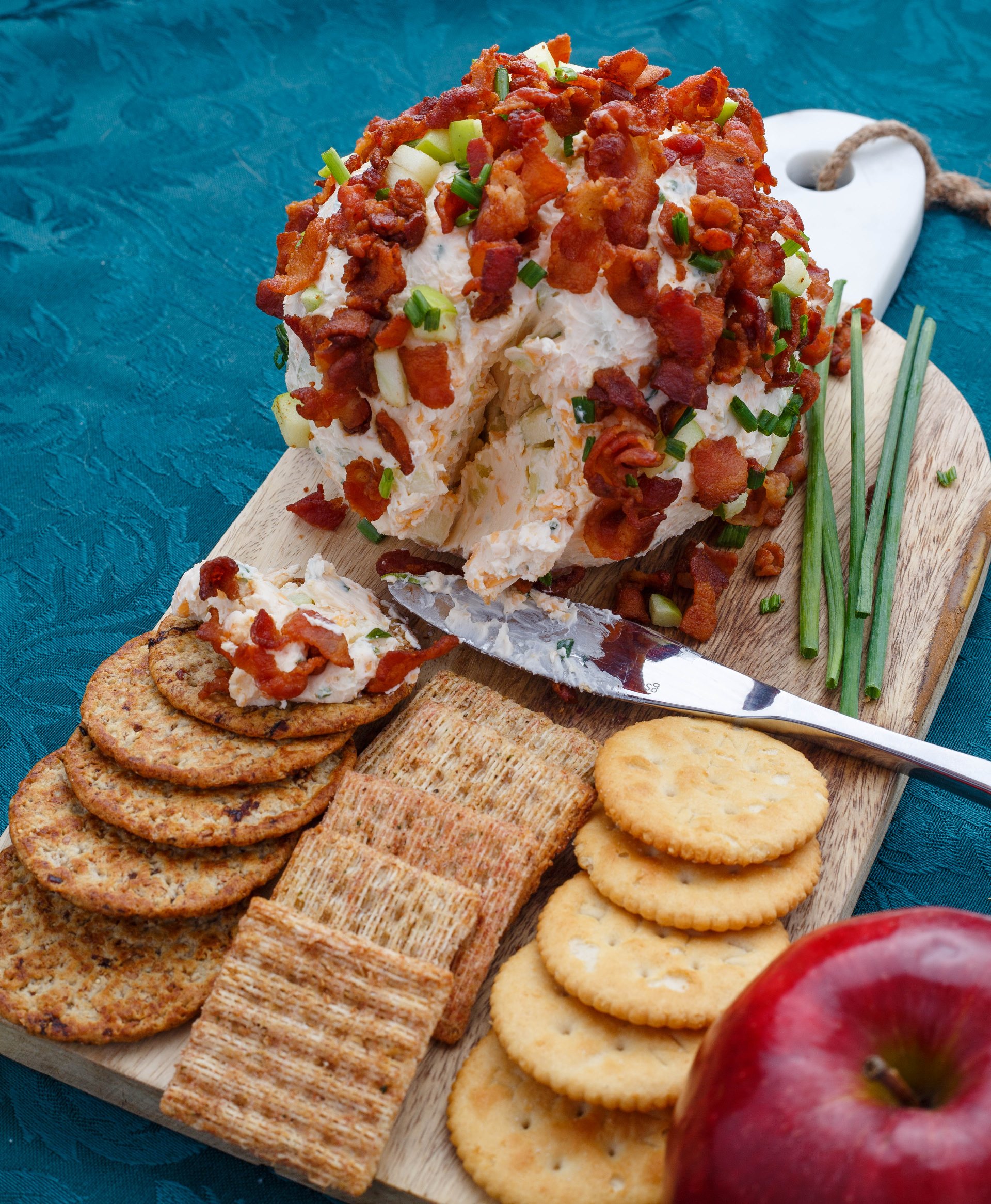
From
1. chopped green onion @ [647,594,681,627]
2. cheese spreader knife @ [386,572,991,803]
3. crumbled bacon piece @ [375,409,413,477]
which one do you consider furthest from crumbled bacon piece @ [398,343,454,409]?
chopped green onion @ [647,594,681,627]

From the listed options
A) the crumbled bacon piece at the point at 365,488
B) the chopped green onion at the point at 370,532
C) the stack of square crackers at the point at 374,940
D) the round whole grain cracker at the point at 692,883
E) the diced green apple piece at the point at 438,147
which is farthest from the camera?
the chopped green onion at the point at 370,532

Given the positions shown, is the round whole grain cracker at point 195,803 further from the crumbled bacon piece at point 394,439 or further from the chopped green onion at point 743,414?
the chopped green onion at point 743,414

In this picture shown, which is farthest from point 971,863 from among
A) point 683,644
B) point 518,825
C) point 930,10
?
point 930,10

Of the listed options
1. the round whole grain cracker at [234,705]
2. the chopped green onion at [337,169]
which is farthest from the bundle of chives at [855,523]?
the chopped green onion at [337,169]

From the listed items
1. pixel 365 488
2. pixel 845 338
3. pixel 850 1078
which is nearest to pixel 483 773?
pixel 365 488

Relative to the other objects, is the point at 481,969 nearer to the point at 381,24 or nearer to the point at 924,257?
the point at 924,257

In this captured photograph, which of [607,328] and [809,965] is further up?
[607,328]
